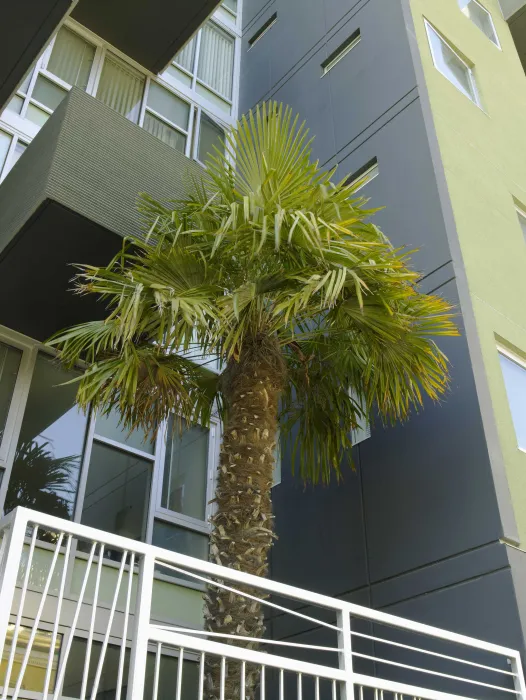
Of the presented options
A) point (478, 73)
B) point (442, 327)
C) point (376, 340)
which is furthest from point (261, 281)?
point (478, 73)

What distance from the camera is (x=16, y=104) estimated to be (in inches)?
389

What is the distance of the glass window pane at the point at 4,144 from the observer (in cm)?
942

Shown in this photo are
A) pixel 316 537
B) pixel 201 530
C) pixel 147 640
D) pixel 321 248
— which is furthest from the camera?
pixel 201 530

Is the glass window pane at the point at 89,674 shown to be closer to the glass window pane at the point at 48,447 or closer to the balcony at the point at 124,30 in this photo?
the glass window pane at the point at 48,447

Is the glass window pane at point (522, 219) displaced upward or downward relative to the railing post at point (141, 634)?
upward

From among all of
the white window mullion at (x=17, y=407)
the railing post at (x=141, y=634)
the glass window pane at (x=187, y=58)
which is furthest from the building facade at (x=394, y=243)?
the railing post at (x=141, y=634)

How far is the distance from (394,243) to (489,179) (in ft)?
6.47

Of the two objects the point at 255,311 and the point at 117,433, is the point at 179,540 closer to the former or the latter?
the point at 117,433

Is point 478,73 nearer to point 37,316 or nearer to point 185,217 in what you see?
point 185,217

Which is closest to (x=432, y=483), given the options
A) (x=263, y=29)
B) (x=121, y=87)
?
(x=121, y=87)

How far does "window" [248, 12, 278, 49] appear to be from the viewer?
46.2ft

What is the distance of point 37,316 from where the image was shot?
822cm

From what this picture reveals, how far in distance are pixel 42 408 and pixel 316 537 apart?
3440 millimetres

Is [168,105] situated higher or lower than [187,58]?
lower
